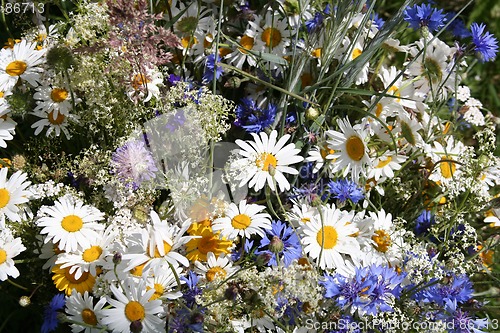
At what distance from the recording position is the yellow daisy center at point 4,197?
1.08 m

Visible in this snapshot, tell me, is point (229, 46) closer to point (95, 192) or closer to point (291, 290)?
point (95, 192)

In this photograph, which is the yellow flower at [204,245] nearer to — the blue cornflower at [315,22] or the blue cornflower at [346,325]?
the blue cornflower at [346,325]

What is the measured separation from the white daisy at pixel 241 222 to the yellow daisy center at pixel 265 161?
0.23 feet

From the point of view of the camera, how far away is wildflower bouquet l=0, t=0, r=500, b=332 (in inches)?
40.3

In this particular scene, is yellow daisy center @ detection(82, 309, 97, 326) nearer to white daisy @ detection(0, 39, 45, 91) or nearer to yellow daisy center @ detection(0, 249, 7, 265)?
yellow daisy center @ detection(0, 249, 7, 265)

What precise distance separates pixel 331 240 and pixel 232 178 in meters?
0.21

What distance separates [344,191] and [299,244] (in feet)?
0.46

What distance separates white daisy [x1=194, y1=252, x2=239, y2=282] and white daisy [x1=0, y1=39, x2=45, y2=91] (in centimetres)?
46

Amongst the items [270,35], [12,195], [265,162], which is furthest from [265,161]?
[12,195]

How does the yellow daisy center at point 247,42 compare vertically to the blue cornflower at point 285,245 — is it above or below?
above

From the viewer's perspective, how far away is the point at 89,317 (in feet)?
3.49

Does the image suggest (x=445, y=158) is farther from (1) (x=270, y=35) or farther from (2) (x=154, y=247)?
(2) (x=154, y=247)

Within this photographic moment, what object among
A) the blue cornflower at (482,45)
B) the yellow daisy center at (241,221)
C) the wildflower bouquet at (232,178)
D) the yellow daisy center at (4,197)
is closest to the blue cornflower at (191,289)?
the wildflower bouquet at (232,178)

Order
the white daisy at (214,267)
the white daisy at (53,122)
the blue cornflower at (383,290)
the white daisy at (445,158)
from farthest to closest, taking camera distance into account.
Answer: the white daisy at (445,158)
the white daisy at (53,122)
the white daisy at (214,267)
the blue cornflower at (383,290)
